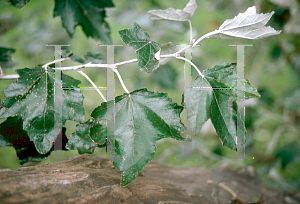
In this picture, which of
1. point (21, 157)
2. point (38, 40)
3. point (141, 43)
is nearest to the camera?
point (141, 43)

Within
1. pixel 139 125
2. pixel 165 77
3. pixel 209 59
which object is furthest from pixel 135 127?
pixel 209 59

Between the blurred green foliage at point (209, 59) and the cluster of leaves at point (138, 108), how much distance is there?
92cm

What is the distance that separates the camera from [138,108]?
0.50 metres

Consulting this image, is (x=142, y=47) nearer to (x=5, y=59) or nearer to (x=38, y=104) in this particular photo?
(x=38, y=104)

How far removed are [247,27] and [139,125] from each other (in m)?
0.34

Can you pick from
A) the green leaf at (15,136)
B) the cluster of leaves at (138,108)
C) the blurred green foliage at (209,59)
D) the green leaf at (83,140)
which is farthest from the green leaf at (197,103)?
the blurred green foliage at (209,59)

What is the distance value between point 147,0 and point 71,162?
4.39ft

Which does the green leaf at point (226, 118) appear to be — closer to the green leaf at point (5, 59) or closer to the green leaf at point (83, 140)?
the green leaf at point (83, 140)

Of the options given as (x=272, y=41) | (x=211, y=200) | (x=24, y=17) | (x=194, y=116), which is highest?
(x=24, y=17)

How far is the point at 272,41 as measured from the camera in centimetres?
161

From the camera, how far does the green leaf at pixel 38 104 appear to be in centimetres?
48

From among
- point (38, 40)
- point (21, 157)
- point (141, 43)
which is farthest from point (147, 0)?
A: point (21, 157)

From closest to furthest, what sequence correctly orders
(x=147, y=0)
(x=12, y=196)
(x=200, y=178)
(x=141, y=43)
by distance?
1. (x=12, y=196)
2. (x=141, y=43)
3. (x=200, y=178)
4. (x=147, y=0)

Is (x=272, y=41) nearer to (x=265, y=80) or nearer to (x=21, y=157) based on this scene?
(x=265, y=80)
